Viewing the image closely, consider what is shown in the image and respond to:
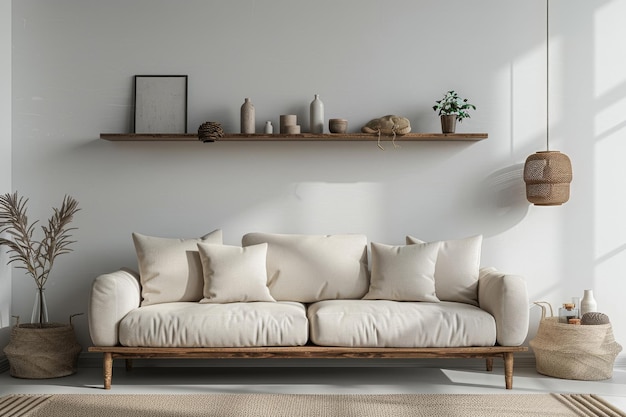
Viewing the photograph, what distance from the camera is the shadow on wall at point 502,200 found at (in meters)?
5.33

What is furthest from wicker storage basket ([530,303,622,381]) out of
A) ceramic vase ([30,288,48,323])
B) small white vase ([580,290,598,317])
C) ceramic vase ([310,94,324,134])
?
ceramic vase ([30,288,48,323])

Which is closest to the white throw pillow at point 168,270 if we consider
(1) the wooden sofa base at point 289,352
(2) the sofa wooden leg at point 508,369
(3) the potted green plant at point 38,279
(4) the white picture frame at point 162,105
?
(1) the wooden sofa base at point 289,352

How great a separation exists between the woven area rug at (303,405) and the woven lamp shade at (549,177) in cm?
141

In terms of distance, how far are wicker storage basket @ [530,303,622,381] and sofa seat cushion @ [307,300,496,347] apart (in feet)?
2.09

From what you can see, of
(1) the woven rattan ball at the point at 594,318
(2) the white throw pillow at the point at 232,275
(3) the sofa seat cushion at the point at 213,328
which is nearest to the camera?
(3) the sofa seat cushion at the point at 213,328

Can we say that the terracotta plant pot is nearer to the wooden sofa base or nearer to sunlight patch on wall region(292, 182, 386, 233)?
sunlight patch on wall region(292, 182, 386, 233)

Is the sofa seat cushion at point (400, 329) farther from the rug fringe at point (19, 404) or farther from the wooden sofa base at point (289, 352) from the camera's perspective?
the rug fringe at point (19, 404)

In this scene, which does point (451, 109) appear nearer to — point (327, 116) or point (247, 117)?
point (327, 116)

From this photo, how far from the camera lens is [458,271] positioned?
485 centimetres

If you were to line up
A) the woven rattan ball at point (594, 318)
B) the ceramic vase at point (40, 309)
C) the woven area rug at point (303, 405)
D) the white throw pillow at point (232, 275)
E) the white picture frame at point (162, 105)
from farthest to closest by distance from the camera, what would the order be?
the white picture frame at point (162, 105) < the ceramic vase at point (40, 309) < the woven rattan ball at point (594, 318) < the white throw pillow at point (232, 275) < the woven area rug at point (303, 405)

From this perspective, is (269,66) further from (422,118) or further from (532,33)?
(532,33)

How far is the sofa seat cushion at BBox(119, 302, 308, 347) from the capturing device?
4328 millimetres

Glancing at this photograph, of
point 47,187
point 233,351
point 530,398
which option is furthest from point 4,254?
point 530,398

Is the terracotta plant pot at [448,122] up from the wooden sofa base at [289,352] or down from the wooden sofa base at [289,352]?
up
